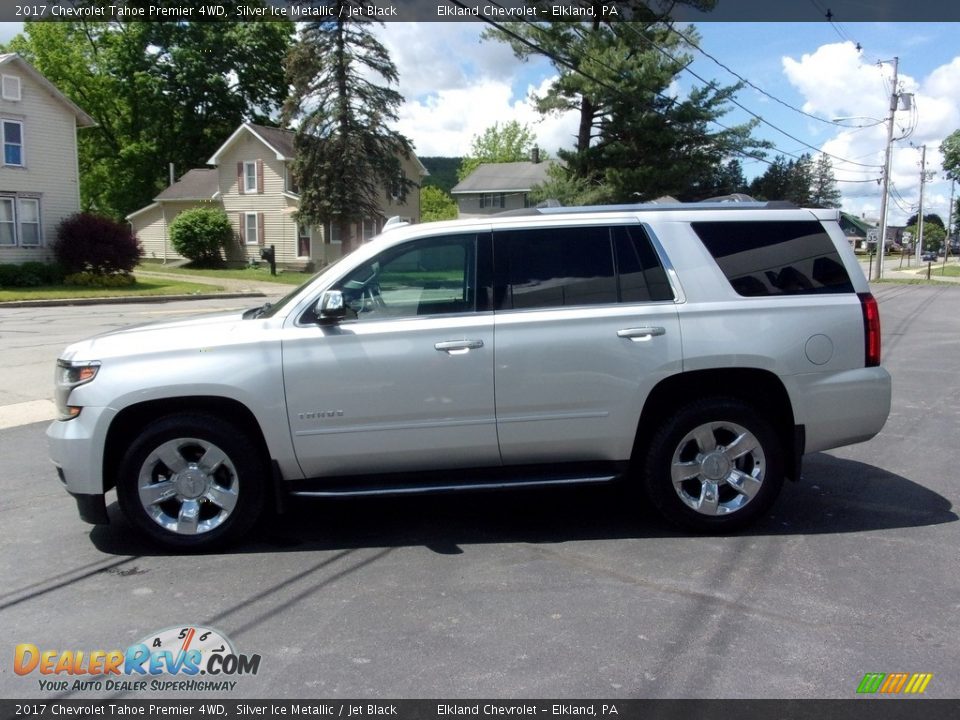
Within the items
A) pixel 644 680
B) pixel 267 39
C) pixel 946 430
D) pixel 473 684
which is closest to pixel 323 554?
pixel 473 684

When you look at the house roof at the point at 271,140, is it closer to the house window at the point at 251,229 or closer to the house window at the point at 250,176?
the house window at the point at 250,176

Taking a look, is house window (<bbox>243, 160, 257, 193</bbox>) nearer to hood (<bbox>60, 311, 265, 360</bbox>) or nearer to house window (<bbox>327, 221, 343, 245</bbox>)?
house window (<bbox>327, 221, 343, 245</bbox>)

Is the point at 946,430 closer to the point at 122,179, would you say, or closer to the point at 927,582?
the point at 927,582

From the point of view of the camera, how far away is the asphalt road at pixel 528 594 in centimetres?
353

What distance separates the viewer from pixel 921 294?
30.5 metres

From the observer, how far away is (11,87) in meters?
30.1

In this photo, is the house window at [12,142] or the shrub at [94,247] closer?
the shrub at [94,247]

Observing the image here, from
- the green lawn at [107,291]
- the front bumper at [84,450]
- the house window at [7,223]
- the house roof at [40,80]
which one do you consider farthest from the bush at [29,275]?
the front bumper at [84,450]

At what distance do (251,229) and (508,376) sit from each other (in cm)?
4227

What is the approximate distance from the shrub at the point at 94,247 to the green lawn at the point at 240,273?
4748 millimetres

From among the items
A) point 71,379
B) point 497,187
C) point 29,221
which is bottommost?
point 71,379

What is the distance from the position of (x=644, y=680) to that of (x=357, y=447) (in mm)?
2137
